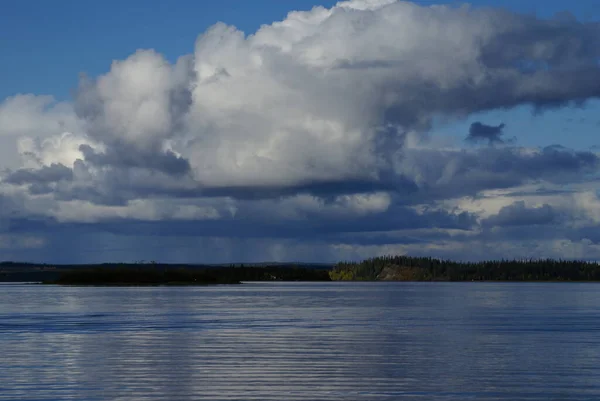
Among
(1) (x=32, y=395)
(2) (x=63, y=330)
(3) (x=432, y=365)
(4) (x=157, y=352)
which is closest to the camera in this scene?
(1) (x=32, y=395)

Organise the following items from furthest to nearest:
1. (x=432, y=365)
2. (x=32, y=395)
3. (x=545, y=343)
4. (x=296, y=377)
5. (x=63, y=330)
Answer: (x=63, y=330)
(x=545, y=343)
(x=432, y=365)
(x=296, y=377)
(x=32, y=395)

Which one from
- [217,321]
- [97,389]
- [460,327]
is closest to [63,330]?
[217,321]

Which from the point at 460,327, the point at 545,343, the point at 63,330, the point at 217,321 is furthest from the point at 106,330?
the point at 545,343

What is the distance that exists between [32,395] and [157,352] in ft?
62.8

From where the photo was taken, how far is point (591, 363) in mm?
49531

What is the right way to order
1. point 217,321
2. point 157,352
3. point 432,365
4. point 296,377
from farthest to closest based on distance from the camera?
1. point 217,321
2. point 157,352
3. point 432,365
4. point 296,377

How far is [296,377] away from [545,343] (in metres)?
26.4

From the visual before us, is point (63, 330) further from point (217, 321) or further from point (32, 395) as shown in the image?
point (32, 395)

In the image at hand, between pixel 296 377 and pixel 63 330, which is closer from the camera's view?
pixel 296 377

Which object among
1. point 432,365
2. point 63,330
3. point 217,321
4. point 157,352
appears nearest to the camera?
point 432,365

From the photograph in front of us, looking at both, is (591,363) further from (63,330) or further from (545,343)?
(63,330)

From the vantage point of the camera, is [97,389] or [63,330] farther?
[63,330]

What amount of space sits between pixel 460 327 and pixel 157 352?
33.0m

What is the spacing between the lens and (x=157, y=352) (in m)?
56.7
